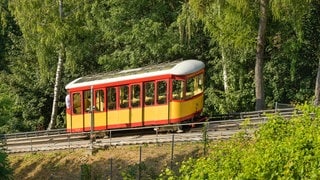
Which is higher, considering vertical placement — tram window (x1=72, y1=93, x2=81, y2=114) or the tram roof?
the tram roof

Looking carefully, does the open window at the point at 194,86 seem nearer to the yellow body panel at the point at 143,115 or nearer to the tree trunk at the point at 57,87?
the yellow body panel at the point at 143,115

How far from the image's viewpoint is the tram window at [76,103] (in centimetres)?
2786

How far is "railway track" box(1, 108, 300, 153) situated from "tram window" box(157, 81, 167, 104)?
1.26m

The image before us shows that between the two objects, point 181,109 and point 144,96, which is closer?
point 181,109

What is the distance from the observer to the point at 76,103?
92.0 ft

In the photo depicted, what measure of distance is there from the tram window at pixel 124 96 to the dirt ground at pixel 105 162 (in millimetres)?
→ 1918

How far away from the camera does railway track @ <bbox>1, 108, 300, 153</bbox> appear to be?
78.8 feet

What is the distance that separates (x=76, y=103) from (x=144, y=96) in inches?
156

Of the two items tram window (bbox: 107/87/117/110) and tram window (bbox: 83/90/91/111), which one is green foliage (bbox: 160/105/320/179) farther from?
tram window (bbox: 83/90/91/111)

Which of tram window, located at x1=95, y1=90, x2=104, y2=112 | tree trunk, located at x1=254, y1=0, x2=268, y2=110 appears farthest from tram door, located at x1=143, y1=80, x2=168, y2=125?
tree trunk, located at x1=254, y1=0, x2=268, y2=110

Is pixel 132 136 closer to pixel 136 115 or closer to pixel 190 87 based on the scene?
pixel 136 115

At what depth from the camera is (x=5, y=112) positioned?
2544cm

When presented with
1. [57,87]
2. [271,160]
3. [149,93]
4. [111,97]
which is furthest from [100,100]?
[271,160]

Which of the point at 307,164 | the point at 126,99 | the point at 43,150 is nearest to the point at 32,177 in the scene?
the point at 43,150
